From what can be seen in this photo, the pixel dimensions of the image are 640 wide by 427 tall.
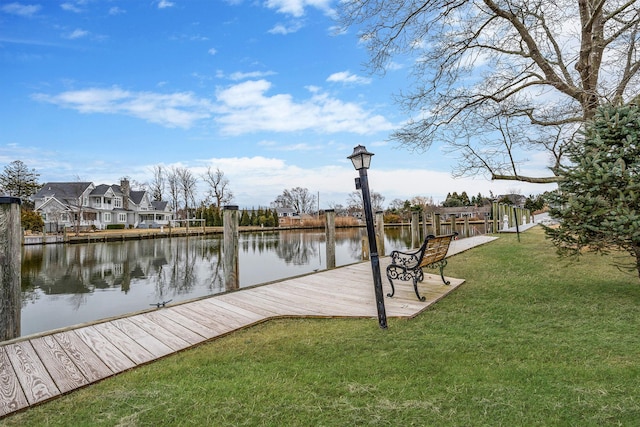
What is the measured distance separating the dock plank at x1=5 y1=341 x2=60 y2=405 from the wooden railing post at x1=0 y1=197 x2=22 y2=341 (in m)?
0.31

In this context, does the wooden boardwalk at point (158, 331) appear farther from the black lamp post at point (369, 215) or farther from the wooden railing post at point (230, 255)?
the black lamp post at point (369, 215)

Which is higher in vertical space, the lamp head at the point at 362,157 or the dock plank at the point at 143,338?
the lamp head at the point at 362,157

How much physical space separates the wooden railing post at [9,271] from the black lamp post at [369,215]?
11.2 feet

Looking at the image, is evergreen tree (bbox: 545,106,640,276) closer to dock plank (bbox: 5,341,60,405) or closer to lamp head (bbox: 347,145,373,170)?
lamp head (bbox: 347,145,373,170)

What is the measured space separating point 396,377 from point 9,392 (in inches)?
105

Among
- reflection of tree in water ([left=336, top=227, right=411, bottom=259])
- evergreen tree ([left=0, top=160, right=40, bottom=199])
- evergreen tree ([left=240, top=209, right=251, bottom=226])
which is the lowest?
reflection of tree in water ([left=336, top=227, right=411, bottom=259])

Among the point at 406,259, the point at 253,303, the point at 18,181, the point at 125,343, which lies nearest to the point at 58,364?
the point at 125,343

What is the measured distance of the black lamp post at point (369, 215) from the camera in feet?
11.5

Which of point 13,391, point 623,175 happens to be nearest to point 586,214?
point 623,175

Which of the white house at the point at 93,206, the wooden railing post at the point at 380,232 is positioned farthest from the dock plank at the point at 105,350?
the white house at the point at 93,206

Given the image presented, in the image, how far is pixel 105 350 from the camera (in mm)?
2961

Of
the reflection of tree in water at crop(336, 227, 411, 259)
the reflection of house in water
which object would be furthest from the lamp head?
the reflection of house in water

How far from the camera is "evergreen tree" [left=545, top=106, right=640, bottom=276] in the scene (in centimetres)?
409

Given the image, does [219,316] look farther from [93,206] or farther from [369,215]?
[93,206]
